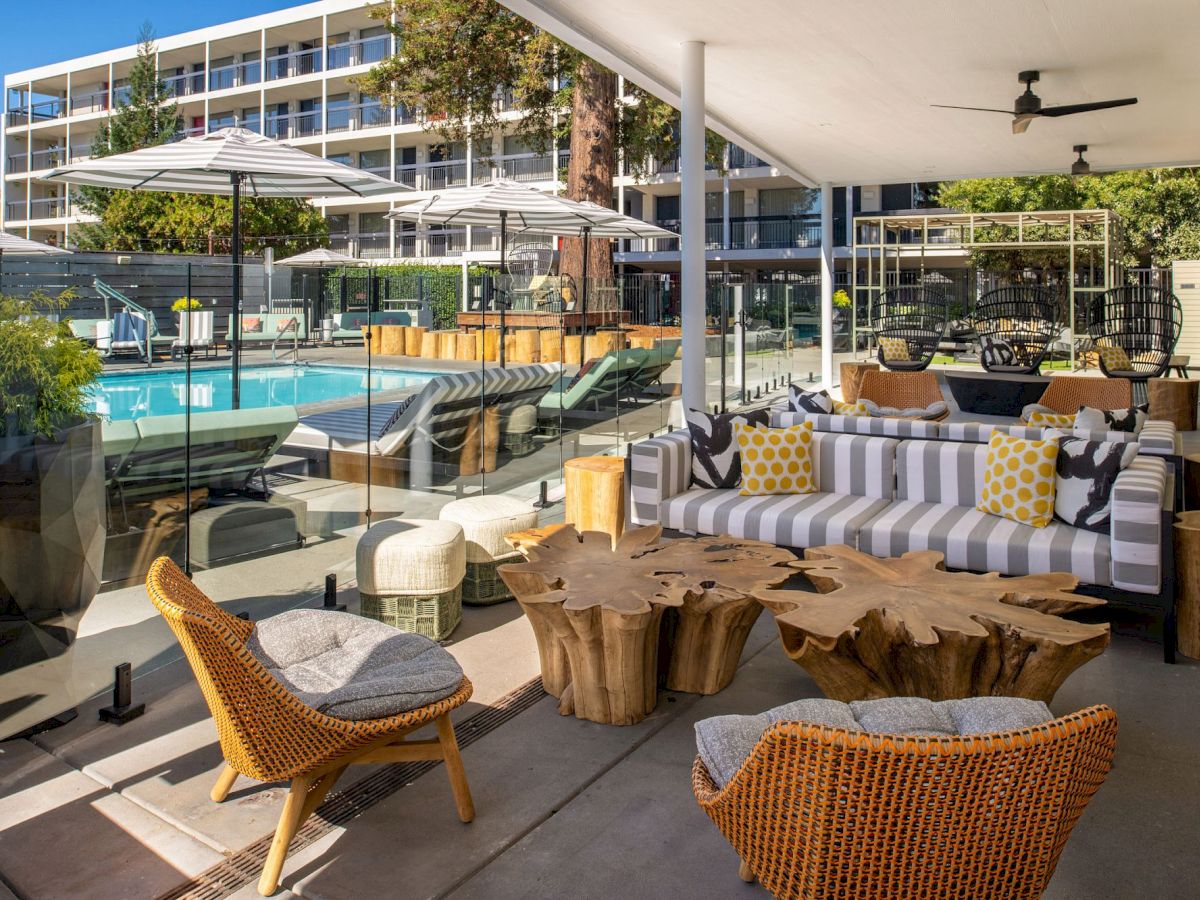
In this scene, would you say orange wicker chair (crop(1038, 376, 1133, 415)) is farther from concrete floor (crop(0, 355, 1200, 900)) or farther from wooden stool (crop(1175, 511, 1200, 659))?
concrete floor (crop(0, 355, 1200, 900))

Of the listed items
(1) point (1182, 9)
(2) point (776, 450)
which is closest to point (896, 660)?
(2) point (776, 450)

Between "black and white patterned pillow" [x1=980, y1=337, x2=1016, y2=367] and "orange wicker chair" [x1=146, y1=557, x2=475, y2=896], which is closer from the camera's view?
"orange wicker chair" [x1=146, y1=557, x2=475, y2=896]

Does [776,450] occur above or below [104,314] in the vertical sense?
below

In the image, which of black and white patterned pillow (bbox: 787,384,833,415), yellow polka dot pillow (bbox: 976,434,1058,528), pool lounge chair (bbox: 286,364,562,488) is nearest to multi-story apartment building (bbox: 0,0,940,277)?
pool lounge chair (bbox: 286,364,562,488)

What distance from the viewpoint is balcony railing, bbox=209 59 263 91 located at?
38.5m

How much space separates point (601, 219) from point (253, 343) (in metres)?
6.88

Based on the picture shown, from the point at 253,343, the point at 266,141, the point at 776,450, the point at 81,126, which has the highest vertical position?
the point at 81,126

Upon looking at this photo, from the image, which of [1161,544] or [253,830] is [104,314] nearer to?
[253,830]

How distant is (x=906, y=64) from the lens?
8094 mm

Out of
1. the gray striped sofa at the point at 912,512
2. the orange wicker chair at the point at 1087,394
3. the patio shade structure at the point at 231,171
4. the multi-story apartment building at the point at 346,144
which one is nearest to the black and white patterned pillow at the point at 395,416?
the patio shade structure at the point at 231,171

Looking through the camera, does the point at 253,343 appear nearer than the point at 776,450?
Yes

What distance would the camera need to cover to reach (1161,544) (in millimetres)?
4293

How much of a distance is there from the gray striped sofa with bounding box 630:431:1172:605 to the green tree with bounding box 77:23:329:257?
20605mm

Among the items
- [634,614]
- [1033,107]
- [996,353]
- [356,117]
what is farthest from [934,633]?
[356,117]
